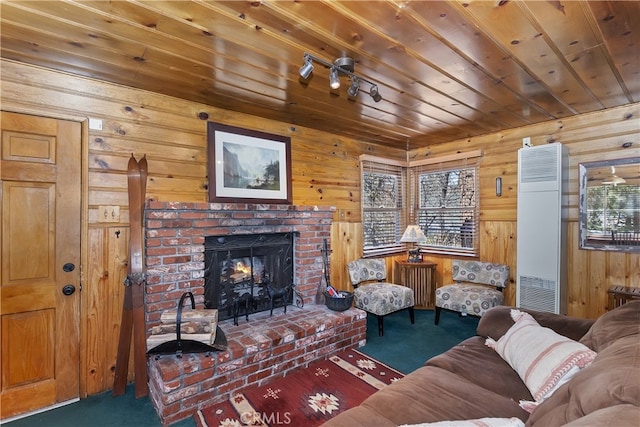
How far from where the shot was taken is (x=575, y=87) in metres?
2.46

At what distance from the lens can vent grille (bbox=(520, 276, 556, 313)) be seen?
3.06 metres

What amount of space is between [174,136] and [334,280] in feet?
7.78

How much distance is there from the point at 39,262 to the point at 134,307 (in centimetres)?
70

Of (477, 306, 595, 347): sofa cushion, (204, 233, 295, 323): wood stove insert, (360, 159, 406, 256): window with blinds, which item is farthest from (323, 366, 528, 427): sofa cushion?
(360, 159, 406, 256): window with blinds

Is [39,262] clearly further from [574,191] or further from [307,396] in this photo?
[574,191]

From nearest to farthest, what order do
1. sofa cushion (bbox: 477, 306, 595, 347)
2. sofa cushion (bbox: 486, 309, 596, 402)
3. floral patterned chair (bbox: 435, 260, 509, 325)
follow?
sofa cushion (bbox: 486, 309, 596, 402) < sofa cushion (bbox: 477, 306, 595, 347) < floral patterned chair (bbox: 435, 260, 509, 325)

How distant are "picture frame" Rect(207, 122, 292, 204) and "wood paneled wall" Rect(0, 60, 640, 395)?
4.1 inches

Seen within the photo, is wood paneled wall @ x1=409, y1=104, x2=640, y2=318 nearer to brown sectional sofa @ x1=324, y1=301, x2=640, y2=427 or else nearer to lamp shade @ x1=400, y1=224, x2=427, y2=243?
lamp shade @ x1=400, y1=224, x2=427, y2=243

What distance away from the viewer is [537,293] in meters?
3.16

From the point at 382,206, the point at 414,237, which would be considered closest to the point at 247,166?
the point at 382,206

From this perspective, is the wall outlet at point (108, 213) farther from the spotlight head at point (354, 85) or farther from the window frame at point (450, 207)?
the window frame at point (450, 207)

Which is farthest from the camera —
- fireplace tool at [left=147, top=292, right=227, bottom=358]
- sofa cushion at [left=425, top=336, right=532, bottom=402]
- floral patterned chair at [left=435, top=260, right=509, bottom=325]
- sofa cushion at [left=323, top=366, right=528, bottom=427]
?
floral patterned chair at [left=435, top=260, right=509, bottom=325]

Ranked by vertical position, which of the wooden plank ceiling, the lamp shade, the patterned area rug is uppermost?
the wooden plank ceiling

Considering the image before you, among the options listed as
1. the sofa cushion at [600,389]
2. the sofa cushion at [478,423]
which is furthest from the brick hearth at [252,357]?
the sofa cushion at [600,389]
